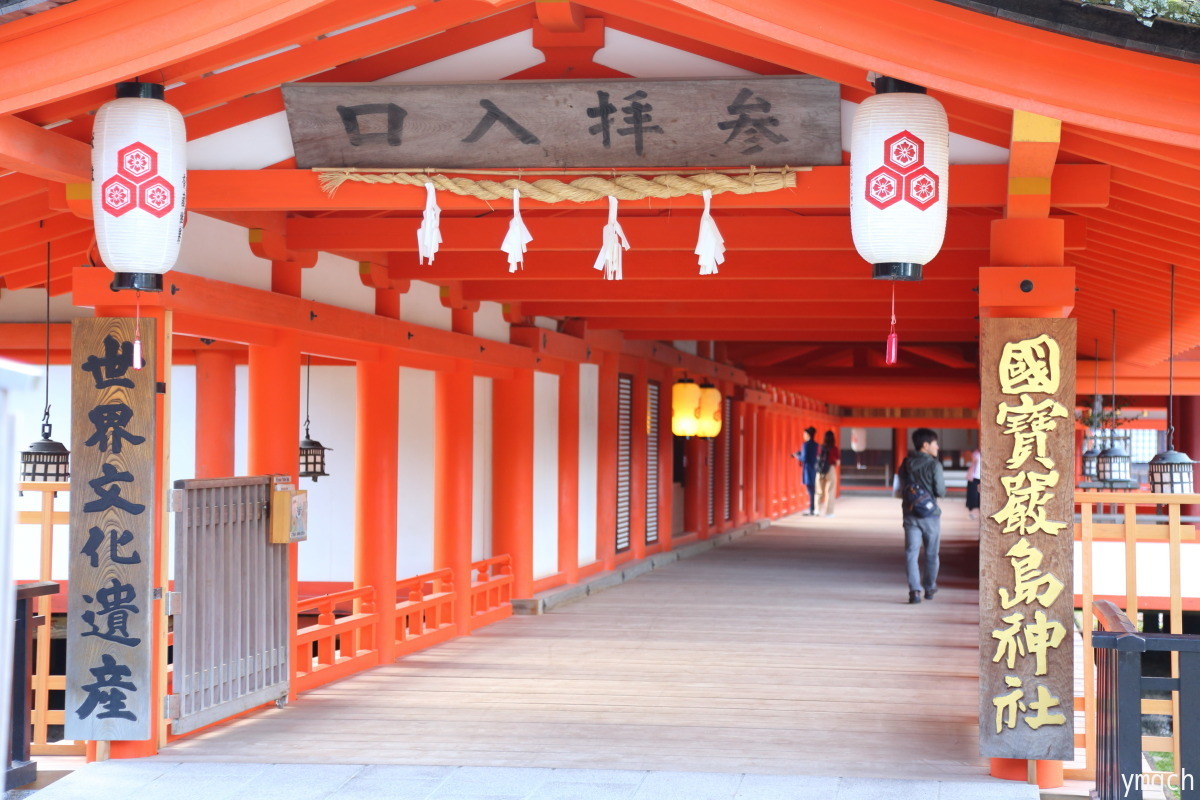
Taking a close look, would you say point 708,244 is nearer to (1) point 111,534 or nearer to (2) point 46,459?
(1) point 111,534

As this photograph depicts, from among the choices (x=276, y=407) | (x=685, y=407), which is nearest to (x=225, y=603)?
(x=276, y=407)

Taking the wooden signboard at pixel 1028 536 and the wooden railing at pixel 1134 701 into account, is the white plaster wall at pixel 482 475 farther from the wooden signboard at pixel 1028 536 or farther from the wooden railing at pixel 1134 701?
the wooden railing at pixel 1134 701

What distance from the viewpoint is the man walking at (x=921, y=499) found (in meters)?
10.5

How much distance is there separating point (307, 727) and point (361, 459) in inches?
83.9

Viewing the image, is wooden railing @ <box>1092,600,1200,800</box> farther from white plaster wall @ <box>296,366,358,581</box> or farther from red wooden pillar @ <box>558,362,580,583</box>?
red wooden pillar @ <box>558,362,580,583</box>

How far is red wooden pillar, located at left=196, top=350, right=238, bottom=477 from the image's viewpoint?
9883 mm

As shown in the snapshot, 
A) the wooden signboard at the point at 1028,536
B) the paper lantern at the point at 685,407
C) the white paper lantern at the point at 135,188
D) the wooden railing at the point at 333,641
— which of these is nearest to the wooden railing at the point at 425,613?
the wooden railing at the point at 333,641

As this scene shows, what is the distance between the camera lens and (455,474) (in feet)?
29.9

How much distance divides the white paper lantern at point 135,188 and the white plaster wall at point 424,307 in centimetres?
361

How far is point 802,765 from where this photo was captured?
5.48 metres

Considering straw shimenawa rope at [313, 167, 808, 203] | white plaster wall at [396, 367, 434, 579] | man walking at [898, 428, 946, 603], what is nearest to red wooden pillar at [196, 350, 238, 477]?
white plaster wall at [396, 367, 434, 579]

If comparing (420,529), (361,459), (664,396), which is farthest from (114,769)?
(664,396)

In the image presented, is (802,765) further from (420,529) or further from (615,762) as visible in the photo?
(420,529)

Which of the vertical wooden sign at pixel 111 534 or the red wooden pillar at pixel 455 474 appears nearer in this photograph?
the vertical wooden sign at pixel 111 534
